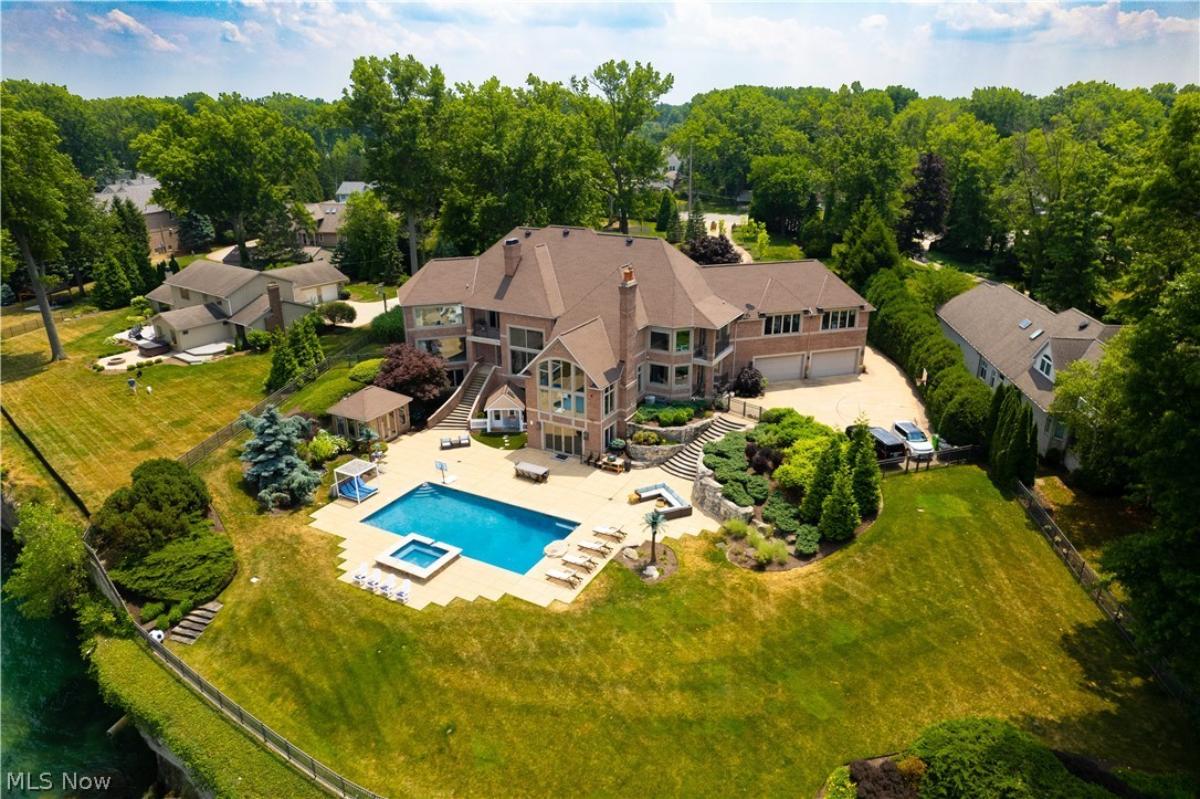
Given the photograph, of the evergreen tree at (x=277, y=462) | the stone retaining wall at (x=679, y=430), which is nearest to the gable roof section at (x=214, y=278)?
the evergreen tree at (x=277, y=462)

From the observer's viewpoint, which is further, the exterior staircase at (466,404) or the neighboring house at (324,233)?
the neighboring house at (324,233)

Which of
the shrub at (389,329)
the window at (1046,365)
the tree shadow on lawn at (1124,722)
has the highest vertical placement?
the window at (1046,365)

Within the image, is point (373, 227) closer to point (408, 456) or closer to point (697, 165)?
point (408, 456)

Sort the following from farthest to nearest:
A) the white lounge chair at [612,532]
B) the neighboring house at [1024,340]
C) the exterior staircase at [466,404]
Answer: the exterior staircase at [466,404]
the neighboring house at [1024,340]
the white lounge chair at [612,532]

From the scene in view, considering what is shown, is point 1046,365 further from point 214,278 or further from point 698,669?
point 214,278

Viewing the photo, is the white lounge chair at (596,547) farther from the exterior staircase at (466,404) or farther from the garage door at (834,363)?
the garage door at (834,363)

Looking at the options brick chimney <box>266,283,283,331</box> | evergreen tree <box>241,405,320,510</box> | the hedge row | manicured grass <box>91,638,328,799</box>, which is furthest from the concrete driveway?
brick chimney <box>266,283,283,331</box>

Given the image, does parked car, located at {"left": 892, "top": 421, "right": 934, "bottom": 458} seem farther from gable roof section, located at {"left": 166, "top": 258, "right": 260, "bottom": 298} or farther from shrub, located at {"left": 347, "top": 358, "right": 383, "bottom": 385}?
gable roof section, located at {"left": 166, "top": 258, "right": 260, "bottom": 298}
